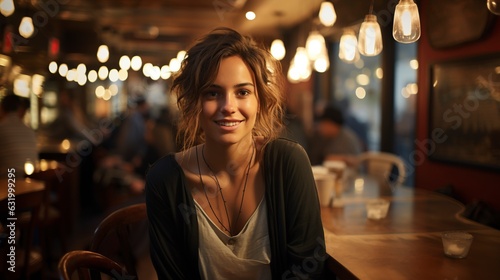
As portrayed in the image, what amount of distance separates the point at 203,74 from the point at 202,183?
426 mm

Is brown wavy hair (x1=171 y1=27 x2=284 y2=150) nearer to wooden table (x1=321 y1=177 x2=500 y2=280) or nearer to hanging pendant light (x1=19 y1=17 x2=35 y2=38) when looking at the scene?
wooden table (x1=321 y1=177 x2=500 y2=280)

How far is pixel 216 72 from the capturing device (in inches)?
63.5

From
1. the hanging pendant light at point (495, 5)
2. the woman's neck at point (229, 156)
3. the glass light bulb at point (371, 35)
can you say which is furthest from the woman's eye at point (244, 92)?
the hanging pendant light at point (495, 5)

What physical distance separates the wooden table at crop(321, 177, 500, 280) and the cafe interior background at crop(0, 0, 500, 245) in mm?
814

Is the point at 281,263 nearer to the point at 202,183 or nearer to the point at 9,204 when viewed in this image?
the point at 202,183

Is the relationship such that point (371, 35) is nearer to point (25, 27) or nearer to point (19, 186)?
point (19, 186)

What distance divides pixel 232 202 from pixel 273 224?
0.20 m

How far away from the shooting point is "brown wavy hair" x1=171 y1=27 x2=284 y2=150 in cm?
162

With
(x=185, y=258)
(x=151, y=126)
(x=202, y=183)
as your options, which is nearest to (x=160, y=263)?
(x=185, y=258)

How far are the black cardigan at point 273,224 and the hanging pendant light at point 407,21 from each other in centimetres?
72

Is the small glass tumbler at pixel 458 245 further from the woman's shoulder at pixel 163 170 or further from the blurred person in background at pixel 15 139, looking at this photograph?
the blurred person in background at pixel 15 139

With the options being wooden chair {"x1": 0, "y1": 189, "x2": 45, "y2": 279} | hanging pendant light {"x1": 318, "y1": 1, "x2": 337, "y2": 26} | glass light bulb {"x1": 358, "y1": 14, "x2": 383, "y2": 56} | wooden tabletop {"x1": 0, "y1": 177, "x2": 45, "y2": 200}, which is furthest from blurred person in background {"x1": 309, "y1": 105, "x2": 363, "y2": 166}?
wooden chair {"x1": 0, "y1": 189, "x2": 45, "y2": 279}

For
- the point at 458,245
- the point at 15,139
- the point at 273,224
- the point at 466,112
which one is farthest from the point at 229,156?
the point at 15,139

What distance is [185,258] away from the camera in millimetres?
1667
